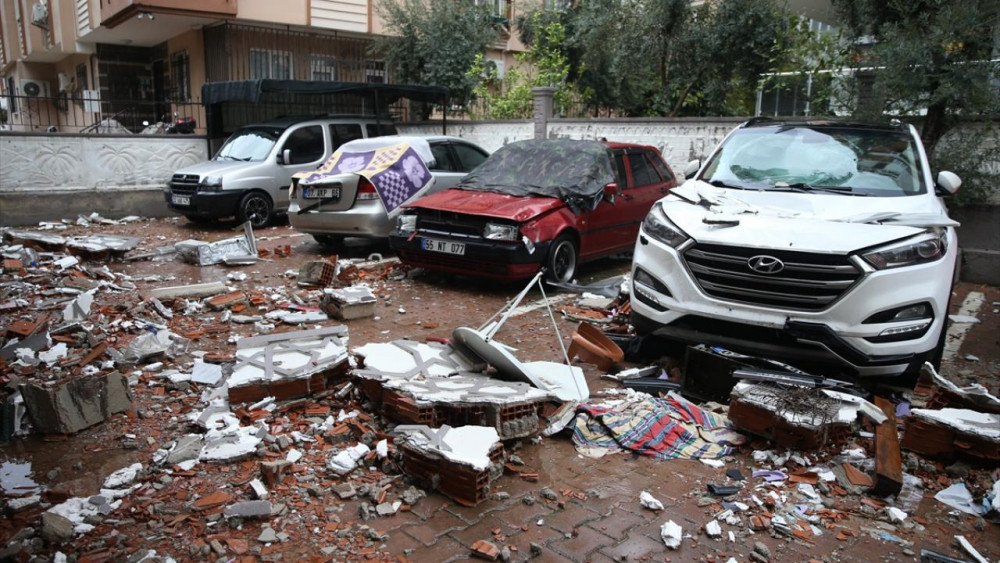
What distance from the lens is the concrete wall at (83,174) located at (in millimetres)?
13023

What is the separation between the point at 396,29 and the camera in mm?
17875

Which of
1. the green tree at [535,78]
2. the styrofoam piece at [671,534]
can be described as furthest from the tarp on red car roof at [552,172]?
the green tree at [535,78]

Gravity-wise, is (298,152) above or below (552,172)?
above

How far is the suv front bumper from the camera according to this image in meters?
4.46

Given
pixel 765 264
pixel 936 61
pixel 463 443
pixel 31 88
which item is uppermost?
pixel 31 88

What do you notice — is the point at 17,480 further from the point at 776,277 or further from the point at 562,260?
the point at 562,260

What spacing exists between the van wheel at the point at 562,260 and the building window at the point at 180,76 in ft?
50.1

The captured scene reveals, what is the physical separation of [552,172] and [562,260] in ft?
3.89

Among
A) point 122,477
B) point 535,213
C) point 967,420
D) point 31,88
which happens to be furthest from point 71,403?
point 31,88

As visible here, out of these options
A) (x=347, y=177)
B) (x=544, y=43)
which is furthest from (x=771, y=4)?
(x=347, y=177)

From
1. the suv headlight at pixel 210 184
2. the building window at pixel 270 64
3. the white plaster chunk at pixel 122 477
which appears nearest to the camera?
the white plaster chunk at pixel 122 477

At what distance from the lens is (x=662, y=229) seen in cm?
532

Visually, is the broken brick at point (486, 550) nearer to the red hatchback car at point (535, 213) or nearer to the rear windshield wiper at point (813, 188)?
the rear windshield wiper at point (813, 188)

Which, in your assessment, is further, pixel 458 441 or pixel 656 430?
pixel 656 430
